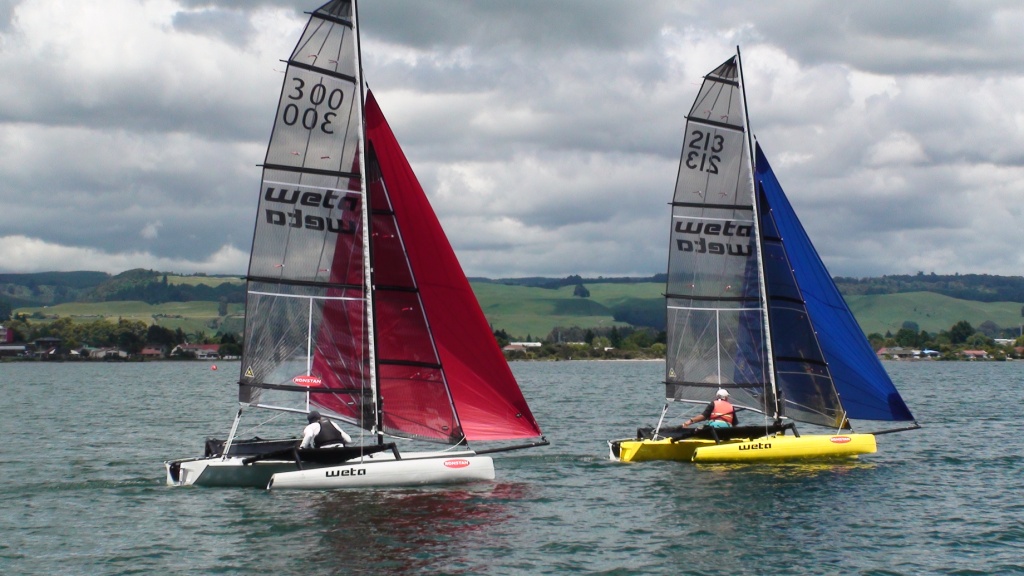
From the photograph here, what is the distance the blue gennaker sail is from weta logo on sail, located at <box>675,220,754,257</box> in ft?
3.11

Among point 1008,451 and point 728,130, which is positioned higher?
point 728,130

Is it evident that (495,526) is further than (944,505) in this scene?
No

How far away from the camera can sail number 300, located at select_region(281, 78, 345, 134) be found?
2245 cm

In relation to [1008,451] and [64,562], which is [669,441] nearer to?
[1008,451]

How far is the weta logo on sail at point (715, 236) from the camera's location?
28969 millimetres

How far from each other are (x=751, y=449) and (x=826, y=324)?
479 centimetres

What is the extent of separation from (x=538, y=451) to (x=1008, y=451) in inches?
558

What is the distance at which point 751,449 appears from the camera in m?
27.6

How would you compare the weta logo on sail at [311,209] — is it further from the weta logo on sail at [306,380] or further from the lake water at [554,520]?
the lake water at [554,520]

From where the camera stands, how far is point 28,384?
305 feet

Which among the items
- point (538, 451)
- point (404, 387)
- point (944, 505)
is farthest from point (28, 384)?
point (944, 505)

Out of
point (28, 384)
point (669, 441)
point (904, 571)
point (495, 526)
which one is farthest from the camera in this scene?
point (28, 384)

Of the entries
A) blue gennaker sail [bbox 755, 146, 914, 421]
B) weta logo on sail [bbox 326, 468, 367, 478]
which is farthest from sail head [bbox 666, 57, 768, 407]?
weta logo on sail [bbox 326, 468, 367, 478]

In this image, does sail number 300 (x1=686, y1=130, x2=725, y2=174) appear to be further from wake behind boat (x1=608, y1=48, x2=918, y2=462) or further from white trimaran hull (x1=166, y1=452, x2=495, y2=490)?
white trimaran hull (x1=166, y1=452, x2=495, y2=490)
